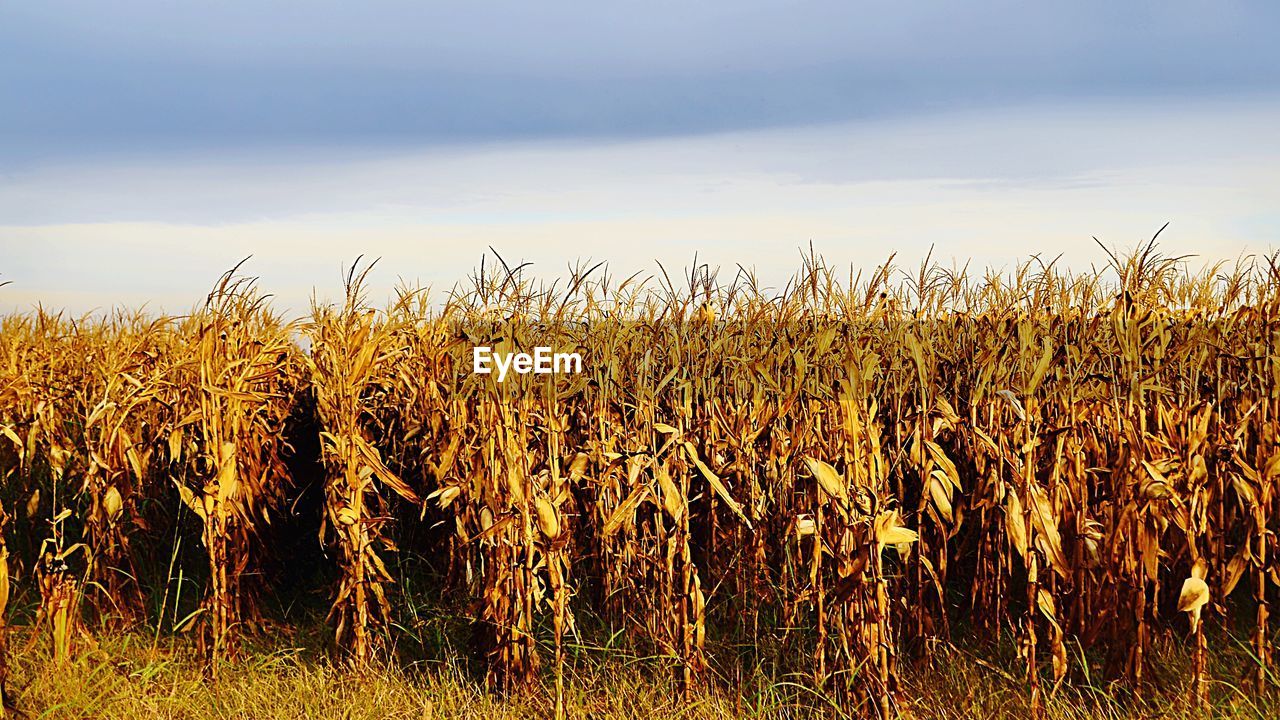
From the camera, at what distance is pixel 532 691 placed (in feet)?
12.2

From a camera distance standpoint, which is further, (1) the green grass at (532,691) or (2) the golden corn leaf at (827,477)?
(1) the green grass at (532,691)

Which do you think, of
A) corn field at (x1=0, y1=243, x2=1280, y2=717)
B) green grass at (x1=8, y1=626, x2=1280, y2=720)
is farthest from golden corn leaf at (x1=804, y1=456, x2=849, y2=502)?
green grass at (x1=8, y1=626, x2=1280, y2=720)

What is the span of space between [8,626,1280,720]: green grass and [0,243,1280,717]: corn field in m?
0.10

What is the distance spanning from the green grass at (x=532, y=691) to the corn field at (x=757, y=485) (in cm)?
10

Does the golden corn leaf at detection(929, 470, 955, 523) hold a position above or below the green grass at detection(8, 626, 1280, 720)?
above

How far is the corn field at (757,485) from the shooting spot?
134 inches

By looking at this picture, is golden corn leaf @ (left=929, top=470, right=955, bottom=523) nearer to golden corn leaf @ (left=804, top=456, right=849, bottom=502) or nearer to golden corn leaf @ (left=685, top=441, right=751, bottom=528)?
golden corn leaf @ (left=804, top=456, right=849, bottom=502)

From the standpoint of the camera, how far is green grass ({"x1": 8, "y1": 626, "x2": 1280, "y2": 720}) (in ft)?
11.8

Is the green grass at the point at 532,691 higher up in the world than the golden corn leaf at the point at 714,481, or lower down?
lower down

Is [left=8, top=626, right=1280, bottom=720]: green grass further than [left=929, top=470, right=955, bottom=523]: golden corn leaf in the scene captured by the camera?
Yes

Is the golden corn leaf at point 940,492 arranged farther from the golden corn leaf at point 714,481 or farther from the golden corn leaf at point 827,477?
the golden corn leaf at point 714,481

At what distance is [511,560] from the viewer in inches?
142

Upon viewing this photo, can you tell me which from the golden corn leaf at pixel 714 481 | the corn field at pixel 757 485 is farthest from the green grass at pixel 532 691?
the golden corn leaf at pixel 714 481

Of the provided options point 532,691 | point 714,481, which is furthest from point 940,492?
point 532,691
